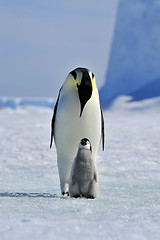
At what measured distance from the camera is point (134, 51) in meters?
22.8

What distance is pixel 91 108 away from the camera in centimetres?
360

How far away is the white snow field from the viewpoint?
2060 millimetres

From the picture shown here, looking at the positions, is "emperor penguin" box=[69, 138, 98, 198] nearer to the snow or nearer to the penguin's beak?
the penguin's beak

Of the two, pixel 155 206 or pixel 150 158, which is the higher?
pixel 150 158

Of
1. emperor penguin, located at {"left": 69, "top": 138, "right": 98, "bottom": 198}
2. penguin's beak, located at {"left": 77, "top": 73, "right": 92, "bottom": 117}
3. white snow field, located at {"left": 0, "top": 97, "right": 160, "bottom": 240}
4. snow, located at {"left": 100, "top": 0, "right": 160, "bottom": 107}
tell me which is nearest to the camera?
white snow field, located at {"left": 0, "top": 97, "right": 160, "bottom": 240}

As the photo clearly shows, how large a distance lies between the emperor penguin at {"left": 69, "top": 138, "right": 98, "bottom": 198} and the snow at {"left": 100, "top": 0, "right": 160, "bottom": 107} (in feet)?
60.9

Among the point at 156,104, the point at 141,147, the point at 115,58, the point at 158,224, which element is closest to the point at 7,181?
the point at 158,224

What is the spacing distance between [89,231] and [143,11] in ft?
73.4

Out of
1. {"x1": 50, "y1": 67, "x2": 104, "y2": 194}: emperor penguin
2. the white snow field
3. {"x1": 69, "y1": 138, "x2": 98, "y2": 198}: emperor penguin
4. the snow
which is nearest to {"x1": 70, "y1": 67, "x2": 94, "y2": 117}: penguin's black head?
{"x1": 50, "y1": 67, "x2": 104, "y2": 194}: emperor penguin

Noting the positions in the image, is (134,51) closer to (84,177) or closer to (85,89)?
(85,89)

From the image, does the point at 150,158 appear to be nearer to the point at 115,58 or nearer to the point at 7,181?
the point at 7,181

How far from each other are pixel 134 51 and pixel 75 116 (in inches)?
780

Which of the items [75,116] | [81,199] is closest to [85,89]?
[75,116]

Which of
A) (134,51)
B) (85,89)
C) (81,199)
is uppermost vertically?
(134,51)
